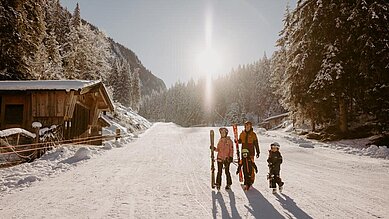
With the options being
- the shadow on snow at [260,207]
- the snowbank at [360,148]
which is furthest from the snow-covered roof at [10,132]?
the snowbank at [360,148]

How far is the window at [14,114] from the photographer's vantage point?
17.6 metres

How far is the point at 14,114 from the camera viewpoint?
1775cm

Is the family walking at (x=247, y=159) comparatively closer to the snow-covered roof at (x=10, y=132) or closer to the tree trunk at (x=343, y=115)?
the snow-covered roof at (x=10, y=132)

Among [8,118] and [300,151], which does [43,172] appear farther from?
[300,151]

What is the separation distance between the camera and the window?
17.6m

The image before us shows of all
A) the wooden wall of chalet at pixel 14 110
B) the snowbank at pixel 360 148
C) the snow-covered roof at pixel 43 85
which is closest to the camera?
the snowbank at pixel 360 148

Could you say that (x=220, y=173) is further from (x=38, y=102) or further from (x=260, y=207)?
(x=38, y=102)

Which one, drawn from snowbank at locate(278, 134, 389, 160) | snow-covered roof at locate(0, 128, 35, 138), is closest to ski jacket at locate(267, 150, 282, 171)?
snowbank at locate(278, 134, 389, 160)

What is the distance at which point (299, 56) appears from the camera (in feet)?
72.5

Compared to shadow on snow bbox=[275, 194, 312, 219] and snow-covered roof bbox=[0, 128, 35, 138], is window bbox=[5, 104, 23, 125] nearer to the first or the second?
snow-covered roof bbox=[0, 128, 35, 138]

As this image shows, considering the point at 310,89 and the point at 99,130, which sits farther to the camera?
the point at 99,130

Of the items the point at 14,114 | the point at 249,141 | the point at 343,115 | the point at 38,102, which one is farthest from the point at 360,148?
the point at 14,114

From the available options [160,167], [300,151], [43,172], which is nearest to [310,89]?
[300,151]

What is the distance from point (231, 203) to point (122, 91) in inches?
2892
